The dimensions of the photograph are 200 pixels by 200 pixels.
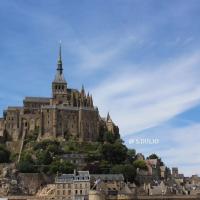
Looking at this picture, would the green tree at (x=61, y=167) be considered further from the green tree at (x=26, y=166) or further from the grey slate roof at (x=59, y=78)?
the grey slate roof at (x=59, y=78)

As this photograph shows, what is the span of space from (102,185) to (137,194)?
488 cm

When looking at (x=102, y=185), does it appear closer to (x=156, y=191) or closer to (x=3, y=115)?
(x=156, y=191)

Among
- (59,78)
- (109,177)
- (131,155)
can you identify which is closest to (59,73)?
(59,78)

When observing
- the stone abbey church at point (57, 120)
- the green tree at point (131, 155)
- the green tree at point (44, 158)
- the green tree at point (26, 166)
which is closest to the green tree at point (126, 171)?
the green tree at point (131, 155)

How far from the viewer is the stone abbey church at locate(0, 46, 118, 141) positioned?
87.6 metres

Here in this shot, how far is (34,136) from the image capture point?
8819 centimetres

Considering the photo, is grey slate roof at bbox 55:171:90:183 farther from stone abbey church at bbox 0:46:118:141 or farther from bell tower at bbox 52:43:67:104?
bell tower at bbox 52:43:67:104

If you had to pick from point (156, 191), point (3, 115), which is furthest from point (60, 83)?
point (156, 191)

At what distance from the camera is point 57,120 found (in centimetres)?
8769

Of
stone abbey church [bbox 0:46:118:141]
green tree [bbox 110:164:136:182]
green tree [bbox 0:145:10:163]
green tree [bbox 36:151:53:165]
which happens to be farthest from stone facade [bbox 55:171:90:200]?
stone abbey church [bbox 0:46:118:141]

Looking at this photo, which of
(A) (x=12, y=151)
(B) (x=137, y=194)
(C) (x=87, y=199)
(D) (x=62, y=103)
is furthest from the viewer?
(D) (x=62, y=103)

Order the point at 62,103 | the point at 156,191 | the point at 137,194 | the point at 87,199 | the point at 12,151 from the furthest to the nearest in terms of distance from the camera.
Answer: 1. the point at 62,103
2. the point at 12,151
3. the point at 156,191
4. the point at 137,194
5. the point at 87,199

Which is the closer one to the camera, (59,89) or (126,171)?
(126,171)

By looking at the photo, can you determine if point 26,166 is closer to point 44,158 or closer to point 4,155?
point 44,158
